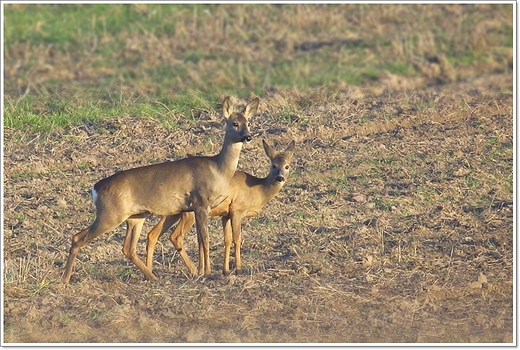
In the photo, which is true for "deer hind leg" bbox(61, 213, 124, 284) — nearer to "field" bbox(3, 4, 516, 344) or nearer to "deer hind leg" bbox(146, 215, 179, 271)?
"field" bbox(3, 4, 516, 344)

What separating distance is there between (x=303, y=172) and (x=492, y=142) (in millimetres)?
2610

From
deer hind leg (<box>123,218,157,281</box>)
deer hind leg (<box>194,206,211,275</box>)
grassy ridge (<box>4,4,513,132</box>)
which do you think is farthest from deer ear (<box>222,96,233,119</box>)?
grassy ridge (<box>4,4,513,132</box>)

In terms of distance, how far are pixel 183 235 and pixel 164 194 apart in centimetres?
64

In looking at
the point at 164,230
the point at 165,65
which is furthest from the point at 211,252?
the point at 165,65

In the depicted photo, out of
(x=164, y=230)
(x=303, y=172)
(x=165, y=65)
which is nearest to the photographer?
(x=164, y=230)

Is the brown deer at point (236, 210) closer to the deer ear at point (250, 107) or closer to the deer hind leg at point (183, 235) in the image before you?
the deer hind leg at point (183, 235)

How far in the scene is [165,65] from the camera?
2255 cm

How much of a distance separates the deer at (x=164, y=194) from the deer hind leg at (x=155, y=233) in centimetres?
13

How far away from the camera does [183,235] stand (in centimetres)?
1202

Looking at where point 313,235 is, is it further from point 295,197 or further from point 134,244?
point 134,244

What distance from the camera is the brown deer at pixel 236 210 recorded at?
11.9m

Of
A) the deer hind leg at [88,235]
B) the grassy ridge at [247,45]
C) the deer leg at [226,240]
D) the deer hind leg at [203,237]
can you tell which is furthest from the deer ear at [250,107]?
the grassy ridge at [247,45]

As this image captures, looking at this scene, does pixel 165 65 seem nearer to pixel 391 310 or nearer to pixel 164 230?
pixel 164 230

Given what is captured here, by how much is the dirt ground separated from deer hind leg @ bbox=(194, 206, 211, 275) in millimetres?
175
